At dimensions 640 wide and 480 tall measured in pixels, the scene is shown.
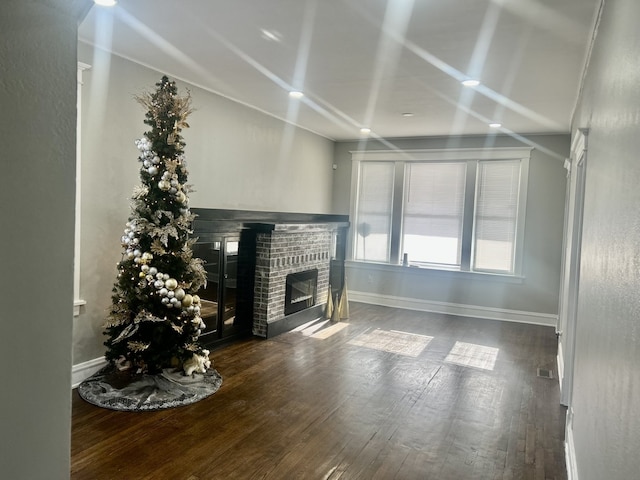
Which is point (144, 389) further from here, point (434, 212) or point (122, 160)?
point (434, 212)

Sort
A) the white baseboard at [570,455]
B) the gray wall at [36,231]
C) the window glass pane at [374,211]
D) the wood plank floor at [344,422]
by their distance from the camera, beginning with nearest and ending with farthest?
the gray wall at [36,231] < the white baseboard at [570,455] < the wood plank floor at [344,422] < the window glass pane at [374,211]

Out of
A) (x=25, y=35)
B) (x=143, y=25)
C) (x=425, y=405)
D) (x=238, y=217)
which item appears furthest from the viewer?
(x=238, y=217)

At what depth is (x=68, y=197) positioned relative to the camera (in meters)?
1.00

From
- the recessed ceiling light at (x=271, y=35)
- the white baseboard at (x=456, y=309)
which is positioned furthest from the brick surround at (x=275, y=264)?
the recessed ceiling light at (x=271, y=35)

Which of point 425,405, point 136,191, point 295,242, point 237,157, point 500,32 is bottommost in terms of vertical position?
point 425,405

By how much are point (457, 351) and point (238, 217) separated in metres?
2.84

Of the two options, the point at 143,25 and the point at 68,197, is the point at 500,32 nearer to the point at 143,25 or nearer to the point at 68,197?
the point at 143,25

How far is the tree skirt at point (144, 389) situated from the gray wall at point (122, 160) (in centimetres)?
28

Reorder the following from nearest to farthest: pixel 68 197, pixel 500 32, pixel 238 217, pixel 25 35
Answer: pixel 25 35
pixel 68 197
pixel 500 32
pixel 238 217

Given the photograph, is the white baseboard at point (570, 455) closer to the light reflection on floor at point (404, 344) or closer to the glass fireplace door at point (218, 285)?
the light reflection on floor at point (404, 344)

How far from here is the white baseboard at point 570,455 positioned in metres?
2.53

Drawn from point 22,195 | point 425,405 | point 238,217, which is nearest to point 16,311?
point 22,195

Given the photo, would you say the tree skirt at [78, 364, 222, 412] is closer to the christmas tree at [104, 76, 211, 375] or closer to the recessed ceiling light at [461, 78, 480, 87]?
the christmas tree at [104, 76, 211, 375]

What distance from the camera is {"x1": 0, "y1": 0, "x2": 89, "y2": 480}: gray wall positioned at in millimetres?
885
